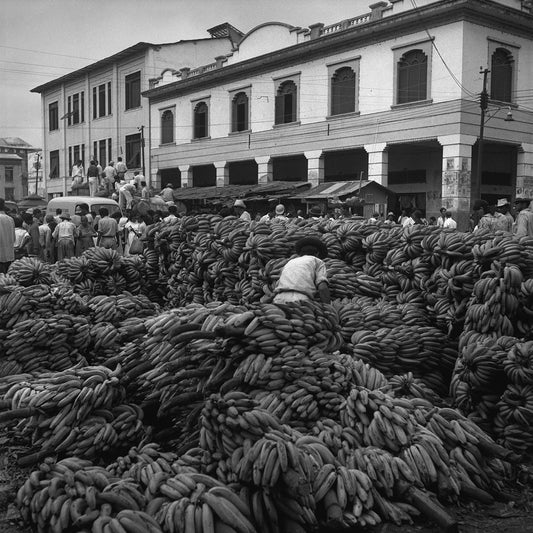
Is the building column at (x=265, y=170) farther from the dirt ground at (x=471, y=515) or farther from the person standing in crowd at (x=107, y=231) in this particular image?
the dirt ground at (x=471, y=515)

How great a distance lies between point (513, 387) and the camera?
13.5 ft

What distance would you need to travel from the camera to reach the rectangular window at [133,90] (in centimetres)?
3522

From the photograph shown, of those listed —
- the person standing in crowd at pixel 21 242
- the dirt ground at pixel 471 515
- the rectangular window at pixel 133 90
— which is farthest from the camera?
the rectangular window at pixel 133 90

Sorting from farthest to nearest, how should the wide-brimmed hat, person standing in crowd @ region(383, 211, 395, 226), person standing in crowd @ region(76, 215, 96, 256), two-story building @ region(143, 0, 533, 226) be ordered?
1. two-story building @ region(143, 0, 533, 226)
2. person standing in crowd @ region(76, 215, 96, 256)
3. person standing in crowd @ region(383, 211, 395, 226)
4. the wide-brimmed hat

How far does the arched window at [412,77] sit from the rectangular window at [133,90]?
18.2 m

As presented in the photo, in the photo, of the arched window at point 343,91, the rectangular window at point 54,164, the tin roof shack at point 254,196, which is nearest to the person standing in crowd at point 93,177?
the tin roof shack at point 254,196

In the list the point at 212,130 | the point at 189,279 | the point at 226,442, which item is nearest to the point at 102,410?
the point at 226,442

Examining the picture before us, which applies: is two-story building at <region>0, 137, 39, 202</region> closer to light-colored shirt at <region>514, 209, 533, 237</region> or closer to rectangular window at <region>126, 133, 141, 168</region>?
rectangular window at <region>126, 133, 141, 168</region>

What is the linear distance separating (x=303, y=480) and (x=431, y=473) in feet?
2.94

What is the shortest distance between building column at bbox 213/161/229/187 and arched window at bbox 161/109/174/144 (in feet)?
14.9

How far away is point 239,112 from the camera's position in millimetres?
29391

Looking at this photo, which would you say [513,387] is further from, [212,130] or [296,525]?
[212,130]

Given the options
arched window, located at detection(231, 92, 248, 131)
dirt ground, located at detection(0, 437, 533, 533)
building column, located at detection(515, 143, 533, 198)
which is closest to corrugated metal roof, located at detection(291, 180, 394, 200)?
building column, located at detection(515, 143, 533, 198)

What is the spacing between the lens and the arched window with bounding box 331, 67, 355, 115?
2403cm
